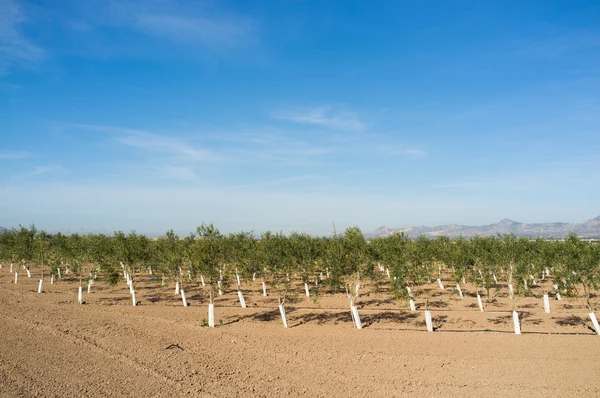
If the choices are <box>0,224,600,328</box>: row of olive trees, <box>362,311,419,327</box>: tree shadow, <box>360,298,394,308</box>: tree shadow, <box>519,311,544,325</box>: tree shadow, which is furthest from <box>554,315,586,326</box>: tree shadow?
<box>360,298,394,308</box>: tree shadow

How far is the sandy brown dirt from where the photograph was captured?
2202 centimetres

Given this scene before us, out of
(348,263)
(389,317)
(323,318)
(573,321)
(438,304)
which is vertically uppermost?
(348,263)

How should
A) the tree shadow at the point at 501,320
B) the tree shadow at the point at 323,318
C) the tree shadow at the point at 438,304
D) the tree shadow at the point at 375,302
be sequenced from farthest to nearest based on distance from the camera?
1. the tree shadow at the point at 375,302
2. the tree shadow at the point at 438,304
3. the tree shadow at the point at 323,318
4. the tree shadow at the point at 501,320

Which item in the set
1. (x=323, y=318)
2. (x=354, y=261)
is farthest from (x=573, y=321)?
(x=323, y=318)

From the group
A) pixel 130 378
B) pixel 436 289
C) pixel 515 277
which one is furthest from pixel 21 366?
pixel 436 289

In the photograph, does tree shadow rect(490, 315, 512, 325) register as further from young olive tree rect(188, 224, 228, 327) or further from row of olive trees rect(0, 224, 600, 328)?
young olive tree rect(188, 224, 228, 327)

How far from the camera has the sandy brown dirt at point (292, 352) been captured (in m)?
22.0

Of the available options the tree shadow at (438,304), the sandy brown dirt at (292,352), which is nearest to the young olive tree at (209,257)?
the sandy brown dirt at (292,352)

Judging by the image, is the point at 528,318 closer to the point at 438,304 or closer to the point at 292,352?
the point at 438,304

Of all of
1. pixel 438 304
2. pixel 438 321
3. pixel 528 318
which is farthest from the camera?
pixel 438 304

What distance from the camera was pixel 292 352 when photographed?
1141 inches

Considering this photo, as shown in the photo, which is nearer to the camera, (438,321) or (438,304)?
(438,321)

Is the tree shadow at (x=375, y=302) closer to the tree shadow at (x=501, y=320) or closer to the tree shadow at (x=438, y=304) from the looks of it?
the tree shadow at (x=438, y=304)

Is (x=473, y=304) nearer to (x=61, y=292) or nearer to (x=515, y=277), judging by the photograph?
(x=515, y=277)
